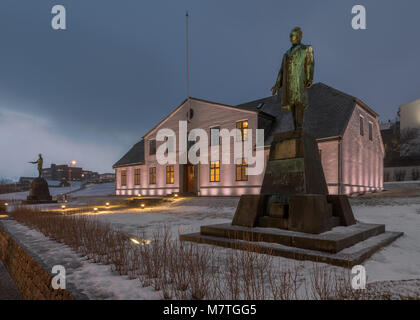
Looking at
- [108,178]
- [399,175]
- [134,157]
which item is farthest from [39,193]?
[108,178]

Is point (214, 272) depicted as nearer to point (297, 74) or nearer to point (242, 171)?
point (297, 74)

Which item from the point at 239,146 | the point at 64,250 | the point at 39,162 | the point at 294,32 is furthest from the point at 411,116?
the point at 39,162

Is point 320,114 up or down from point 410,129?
down

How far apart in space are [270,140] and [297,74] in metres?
10.7

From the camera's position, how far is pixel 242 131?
1823 cm

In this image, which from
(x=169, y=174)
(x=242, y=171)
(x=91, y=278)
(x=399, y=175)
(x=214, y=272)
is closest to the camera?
(x=91, y=278)

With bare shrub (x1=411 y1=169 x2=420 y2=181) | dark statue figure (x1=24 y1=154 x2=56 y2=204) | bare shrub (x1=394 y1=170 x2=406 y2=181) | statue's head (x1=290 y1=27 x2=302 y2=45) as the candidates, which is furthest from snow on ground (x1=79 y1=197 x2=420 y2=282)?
bare shrub (x1=394 y1=170 x2=406 y2=181)

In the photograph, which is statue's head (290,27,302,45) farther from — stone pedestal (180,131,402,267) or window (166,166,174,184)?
window (166,166,174,184)

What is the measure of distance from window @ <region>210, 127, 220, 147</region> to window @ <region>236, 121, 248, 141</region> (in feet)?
5.68

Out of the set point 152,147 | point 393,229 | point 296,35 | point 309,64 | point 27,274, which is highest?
point 296,35

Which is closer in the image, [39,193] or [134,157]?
[39,193]

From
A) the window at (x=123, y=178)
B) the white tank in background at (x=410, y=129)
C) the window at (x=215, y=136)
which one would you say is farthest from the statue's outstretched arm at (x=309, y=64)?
the white tank in background at (x=410, y=129)

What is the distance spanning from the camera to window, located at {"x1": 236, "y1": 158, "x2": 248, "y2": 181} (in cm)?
1780
